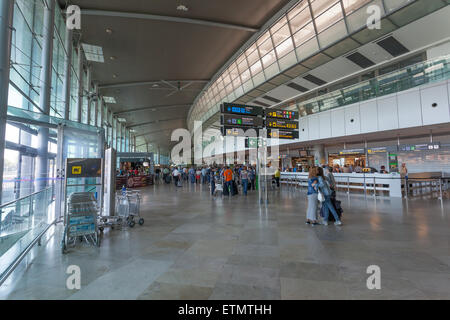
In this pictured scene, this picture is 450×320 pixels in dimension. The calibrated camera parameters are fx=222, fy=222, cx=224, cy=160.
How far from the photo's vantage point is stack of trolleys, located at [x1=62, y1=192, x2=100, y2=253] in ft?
14.3

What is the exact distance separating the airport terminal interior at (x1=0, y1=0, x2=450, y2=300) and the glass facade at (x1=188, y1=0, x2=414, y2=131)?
0.26ft

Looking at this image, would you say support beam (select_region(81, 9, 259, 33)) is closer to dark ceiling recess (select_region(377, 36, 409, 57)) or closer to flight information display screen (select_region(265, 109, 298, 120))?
flight information display screen (select_region(265, 109, 298, 120))

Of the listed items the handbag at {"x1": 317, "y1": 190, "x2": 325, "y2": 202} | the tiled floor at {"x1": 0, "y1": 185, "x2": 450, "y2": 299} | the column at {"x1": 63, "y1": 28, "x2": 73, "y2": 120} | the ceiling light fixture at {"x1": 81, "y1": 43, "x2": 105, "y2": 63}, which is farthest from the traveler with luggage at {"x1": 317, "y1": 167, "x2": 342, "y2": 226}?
the ceiling light fixture at {"x1": 81, "y1": 43, "x2": 105, "y2": 63}

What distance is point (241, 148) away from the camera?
25.0 metres

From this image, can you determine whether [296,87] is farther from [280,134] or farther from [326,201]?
[326,201]

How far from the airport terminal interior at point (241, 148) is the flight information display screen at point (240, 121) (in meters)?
0.12

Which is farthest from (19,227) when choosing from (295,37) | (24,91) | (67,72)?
(295,37)

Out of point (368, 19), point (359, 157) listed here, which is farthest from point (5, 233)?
point (359, 157)

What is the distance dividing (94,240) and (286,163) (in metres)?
21.6

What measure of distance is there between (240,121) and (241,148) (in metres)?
15.9

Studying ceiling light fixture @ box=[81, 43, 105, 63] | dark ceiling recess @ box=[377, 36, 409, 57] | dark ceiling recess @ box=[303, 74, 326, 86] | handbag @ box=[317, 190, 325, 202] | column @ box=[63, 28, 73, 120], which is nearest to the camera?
handbag @ box=[317, 190, 325, 202]

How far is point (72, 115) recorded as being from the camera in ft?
51.2

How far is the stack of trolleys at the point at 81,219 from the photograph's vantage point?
4344mm

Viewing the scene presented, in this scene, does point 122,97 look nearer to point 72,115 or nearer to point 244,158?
point 72,115
